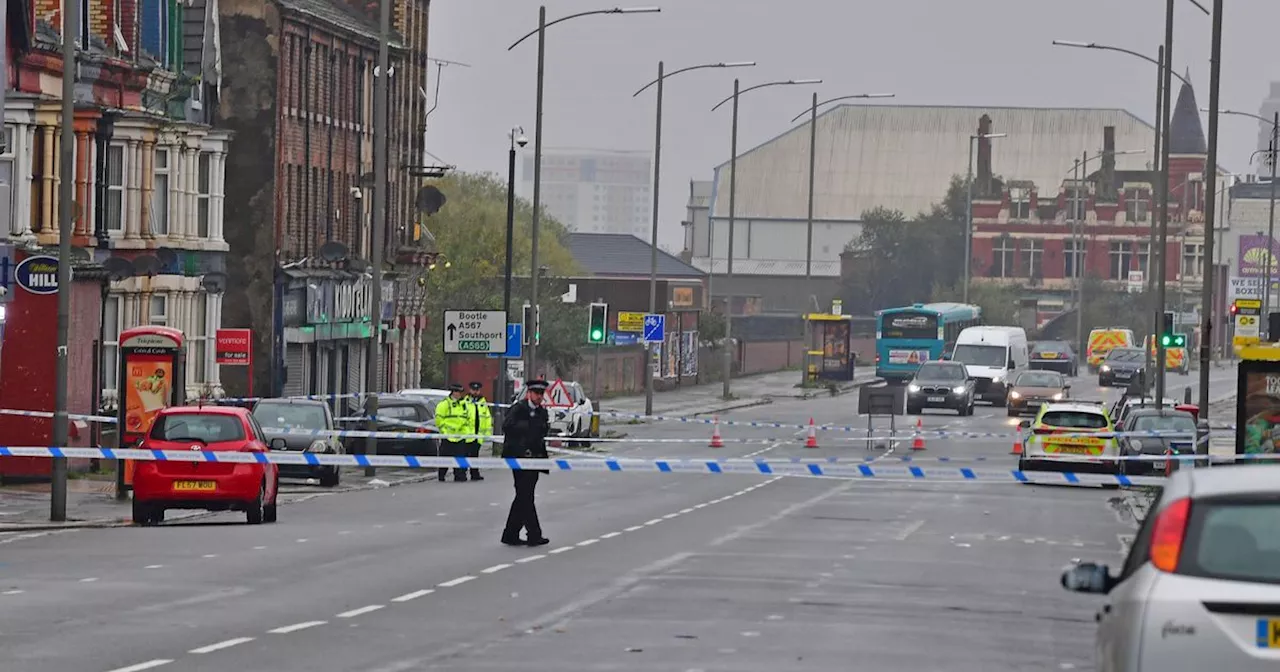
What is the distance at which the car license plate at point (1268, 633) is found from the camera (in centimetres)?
925

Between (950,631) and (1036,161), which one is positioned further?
(1036,161)

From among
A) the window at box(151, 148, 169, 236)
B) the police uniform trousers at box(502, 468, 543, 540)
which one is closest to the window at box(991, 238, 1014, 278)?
the window at box(151, 148, 169, 236)

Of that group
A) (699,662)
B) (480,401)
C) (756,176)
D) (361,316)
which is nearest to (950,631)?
(699,662)

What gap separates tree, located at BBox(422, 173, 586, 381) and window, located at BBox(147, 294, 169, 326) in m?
15.3

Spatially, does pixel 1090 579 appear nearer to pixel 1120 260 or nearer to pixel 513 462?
pixel 513 462

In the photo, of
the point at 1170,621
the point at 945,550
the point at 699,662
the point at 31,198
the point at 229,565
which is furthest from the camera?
the point at 31,198

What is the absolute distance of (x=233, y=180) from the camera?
5891 centimetres

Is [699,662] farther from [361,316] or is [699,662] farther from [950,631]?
[361,316]

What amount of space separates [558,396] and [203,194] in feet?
28.2

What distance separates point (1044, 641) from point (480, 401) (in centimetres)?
2518

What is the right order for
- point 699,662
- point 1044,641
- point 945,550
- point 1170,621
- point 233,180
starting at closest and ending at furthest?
point 1170,621
point 699,662
point 1044,641
point 945,550
point 233,180

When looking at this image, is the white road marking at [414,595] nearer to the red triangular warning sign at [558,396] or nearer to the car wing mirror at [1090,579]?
the car wing mirror at [1090,579]

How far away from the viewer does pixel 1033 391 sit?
238 feet

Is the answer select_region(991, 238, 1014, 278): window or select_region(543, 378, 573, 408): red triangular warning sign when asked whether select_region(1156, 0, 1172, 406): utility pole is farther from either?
select_region(991, 238, 1014, 278): window
